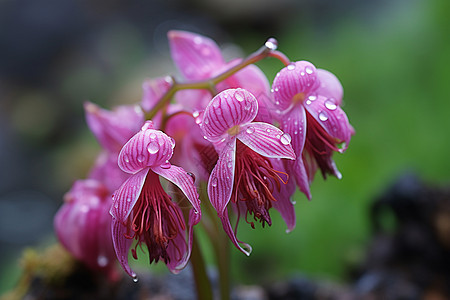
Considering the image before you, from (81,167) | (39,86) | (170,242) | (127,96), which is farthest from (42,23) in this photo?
(170,242)

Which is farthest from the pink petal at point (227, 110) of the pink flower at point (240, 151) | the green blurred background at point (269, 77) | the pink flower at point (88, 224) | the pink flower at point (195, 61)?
the green blurred background at point (269, 77)

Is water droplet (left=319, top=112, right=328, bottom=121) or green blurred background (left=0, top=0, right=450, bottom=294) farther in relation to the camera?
green blurred background (left=0, top=0, right=450, bottom=294)

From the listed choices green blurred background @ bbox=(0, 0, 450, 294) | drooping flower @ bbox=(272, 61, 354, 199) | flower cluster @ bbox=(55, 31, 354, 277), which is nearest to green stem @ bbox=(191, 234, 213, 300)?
flower cluster @ bbox=(55, 31, 354, 277)

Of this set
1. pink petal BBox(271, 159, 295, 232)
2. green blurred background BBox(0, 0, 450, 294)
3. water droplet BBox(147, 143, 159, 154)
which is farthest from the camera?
green blurred background BBox(0, 0, 450, 294)

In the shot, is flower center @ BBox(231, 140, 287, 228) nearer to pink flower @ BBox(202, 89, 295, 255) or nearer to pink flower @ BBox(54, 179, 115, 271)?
pink flower @ BBox(202, 89, 295, 255)

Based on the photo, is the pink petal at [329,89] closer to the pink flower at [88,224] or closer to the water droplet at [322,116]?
the water droplet at [322,116]

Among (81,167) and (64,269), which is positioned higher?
(64,269)

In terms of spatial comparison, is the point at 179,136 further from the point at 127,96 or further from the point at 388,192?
the point at 127,96
